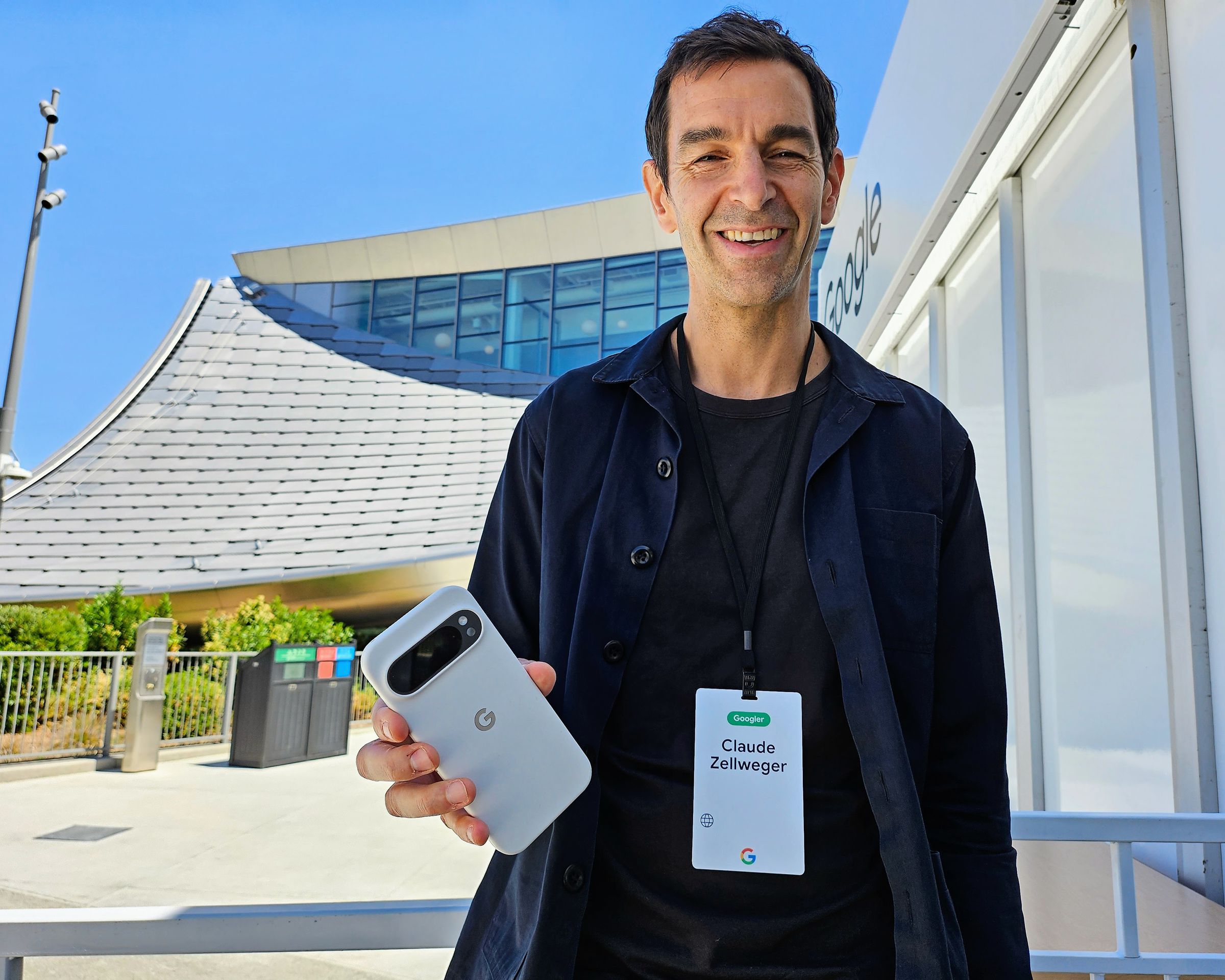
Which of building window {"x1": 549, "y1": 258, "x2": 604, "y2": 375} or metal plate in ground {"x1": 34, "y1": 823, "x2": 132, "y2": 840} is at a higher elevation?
building window {"x1": 549, "y1": 258, "x2": 604, "y2": 375}

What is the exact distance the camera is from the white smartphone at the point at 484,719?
1.05 meters

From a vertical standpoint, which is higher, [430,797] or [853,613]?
[853,613]

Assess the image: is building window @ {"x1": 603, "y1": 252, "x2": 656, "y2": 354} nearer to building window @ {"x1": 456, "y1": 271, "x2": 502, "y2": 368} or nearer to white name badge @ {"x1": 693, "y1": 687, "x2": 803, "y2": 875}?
building window @ {"x1": 456, "y1": 271, "x2": 502, "y2": 368}

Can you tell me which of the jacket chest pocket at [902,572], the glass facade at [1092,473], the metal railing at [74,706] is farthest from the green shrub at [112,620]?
the jacket chest pocket at [902,572]

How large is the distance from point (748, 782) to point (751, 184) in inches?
34.8

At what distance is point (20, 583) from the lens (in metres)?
20.4

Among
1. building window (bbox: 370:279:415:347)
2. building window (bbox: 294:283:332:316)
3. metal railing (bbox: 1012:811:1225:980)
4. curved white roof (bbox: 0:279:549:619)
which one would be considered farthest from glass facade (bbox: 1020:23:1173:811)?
building window (bbox: 294:283:332:316)

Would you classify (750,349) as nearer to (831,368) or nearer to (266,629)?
(831,368)

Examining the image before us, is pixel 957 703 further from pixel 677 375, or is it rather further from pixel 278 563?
pixel 278 563

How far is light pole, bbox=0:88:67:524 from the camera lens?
376 inches

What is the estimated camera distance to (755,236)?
135cm

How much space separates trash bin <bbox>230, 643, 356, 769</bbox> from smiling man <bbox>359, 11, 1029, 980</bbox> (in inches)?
363

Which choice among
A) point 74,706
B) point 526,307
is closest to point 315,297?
point 526,307

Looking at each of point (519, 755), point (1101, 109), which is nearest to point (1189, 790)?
point (519, 755)
